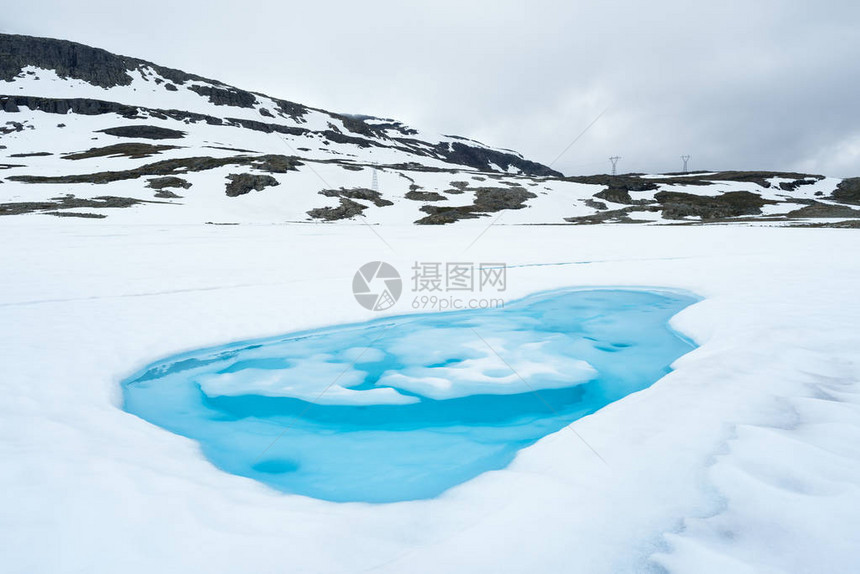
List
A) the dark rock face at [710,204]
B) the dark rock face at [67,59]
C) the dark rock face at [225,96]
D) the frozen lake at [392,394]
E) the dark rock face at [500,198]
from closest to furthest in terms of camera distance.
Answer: the frozen lake at [392,394] < the dark rock face at [710,204] < the dark rock face at [500,198] < the dark rock face at [67,59] < the dark rock face at [225,96]

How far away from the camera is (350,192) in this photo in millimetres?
43656

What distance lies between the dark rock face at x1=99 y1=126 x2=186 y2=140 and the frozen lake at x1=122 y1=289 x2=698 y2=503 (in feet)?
265

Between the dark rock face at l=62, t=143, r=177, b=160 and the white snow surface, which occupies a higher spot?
the dark rock face at l=62, t=143, r=177, b=160

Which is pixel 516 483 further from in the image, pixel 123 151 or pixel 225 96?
pixel 225 96

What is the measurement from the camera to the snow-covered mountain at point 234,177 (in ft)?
121

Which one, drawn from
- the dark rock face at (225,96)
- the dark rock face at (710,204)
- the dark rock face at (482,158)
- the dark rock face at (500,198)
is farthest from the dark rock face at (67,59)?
the dark rock face at (710,204)

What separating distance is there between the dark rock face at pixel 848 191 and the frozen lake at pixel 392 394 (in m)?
65.9

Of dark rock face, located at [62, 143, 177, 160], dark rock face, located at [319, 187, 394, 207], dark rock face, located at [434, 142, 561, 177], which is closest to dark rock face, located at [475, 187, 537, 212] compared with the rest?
dark rock face, located at [319, 187, 394, 207]

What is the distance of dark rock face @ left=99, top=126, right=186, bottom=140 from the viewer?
7119 cm

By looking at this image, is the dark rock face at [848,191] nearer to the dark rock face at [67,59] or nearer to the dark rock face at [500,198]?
the dark rock face at [500,198]

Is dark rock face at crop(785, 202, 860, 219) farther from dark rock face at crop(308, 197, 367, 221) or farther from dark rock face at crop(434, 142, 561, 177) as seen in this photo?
dark rock face at crop(434, 142, 561, 177)

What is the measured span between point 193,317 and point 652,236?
2217cm

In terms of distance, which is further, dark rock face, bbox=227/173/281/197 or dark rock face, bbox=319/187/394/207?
dark rock face, bbox=319/187/394/207

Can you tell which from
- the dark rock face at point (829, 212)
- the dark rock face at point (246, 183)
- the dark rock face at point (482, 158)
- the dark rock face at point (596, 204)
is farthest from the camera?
the dark rock face at point (482, 158)
